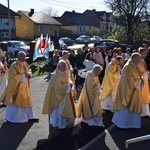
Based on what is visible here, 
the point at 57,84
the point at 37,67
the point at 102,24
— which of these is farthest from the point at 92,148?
the point at 102,24

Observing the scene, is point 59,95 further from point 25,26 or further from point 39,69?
point 25,26

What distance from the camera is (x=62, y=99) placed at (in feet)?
25.4

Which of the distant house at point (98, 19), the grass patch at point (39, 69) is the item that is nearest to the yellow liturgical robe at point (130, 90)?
the grass patch at point (39, 69)

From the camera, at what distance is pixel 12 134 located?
753 cm

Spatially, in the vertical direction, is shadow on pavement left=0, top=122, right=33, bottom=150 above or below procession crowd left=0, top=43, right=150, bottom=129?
below

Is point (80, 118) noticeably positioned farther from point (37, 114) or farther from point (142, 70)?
point (142, 70)

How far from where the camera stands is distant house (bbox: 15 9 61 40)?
6053 cm

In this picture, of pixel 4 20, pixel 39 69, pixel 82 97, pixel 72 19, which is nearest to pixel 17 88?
pixel 82 97

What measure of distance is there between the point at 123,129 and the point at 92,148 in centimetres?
151

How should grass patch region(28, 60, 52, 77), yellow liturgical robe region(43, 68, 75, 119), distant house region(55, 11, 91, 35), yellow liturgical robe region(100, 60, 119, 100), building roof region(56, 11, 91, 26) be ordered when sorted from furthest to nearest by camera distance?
1. building roof region(56, 11, 91, 26)
2. distant house region(55, 11, 91, 35)
3. grass patch region(28, 60, 52, 77)
4. yellow liturgical robe region(100, 60, 119, 100)
5. yellow liturgical robe region(43, 68, 75, 119)

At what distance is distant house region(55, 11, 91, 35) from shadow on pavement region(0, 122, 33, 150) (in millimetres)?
67920

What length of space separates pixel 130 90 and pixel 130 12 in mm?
28234

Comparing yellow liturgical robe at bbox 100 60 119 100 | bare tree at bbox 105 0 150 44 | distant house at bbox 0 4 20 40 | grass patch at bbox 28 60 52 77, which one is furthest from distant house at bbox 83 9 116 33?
yellow liturgical robe at bbox 100 60 119 100

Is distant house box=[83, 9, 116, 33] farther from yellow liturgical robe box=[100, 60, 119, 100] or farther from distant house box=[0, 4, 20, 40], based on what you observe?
yellow liturgical robe box=[100, 60, 119, 100]
